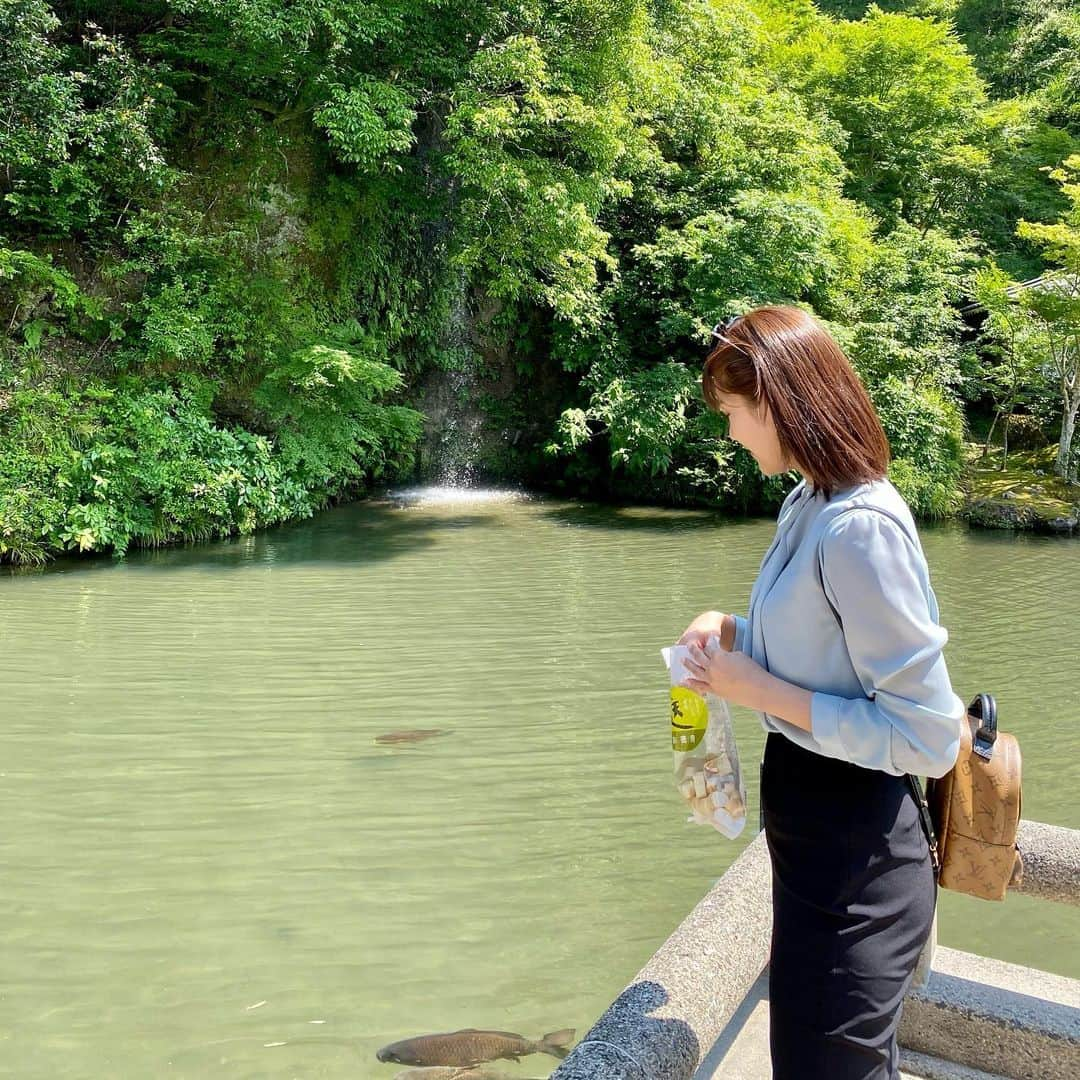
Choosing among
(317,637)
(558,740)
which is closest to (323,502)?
(317,637)

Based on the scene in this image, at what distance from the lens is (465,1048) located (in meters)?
3.16

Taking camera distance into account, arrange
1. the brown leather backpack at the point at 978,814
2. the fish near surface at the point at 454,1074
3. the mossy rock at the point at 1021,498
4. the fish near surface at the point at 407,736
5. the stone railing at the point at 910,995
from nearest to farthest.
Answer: the brown leather backpack at the point at 978,814 → the stone railing at the point at 910,995 → the fish near surface at the point at 454,1074 → the fish near surface at the point at 407,736 → the mossy rock at the point at 1021,498

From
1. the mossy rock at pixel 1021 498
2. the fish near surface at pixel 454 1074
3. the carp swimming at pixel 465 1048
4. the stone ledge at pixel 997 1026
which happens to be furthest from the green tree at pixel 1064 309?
the fish near surface at pixel 454 1074

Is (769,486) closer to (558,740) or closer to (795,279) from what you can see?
(795,279)

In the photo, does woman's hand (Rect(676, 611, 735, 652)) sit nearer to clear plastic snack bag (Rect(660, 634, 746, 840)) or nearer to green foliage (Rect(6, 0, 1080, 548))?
clear plastic snack bag (Rect(660, 634, 746, 840))

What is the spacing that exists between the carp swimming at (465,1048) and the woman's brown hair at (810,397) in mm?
2320

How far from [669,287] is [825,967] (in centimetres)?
1629

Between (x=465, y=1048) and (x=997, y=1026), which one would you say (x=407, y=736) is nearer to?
(x=465, y=1048)

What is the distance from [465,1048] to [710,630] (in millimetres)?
1986

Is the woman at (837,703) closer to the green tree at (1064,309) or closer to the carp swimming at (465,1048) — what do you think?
the carp swimming at (465,1048)

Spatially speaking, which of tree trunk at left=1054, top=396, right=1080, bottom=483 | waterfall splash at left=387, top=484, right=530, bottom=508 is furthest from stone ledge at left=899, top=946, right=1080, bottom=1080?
tree trunk at left=1054, top=396, right=1080, bottom=483

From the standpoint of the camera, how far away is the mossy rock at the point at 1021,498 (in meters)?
15.5

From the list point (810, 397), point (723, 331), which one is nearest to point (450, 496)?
point (723, 331)

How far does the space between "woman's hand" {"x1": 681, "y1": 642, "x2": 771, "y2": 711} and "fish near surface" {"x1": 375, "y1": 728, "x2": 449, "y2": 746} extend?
4.52 m
